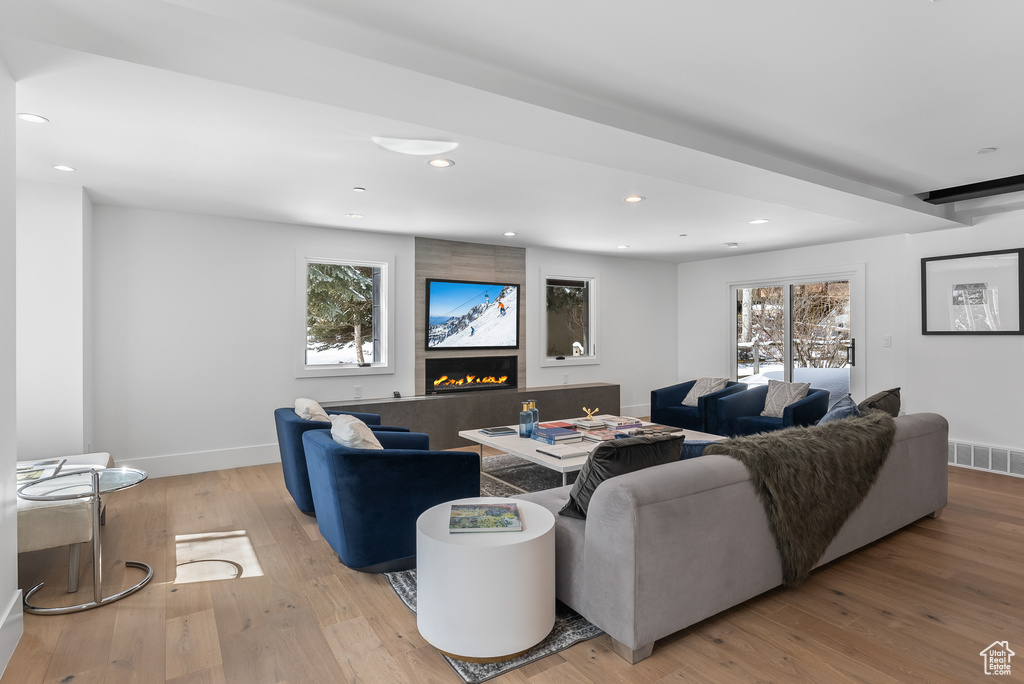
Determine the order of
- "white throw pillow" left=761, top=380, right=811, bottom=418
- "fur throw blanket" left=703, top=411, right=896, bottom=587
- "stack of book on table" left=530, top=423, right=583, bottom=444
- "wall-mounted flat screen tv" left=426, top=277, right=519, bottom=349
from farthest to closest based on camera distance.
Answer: "wall-mounted flat screen tv" left=426, top=277, right=519, bottom=349 < "white throw pillow" left=761, top=380, right=811, bottom=418 < "stack of book on table" left=530, top=423, right=583, bottom=444 < "fur throw blanket" left=703, top=411, right=896, bottom=587

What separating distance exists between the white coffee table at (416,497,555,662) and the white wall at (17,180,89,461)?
3.44 metres

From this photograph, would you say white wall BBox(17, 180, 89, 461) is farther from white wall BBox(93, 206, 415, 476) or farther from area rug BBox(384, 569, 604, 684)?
area rug BBox(384, 569, 604, 684)

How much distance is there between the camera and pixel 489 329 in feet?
21.7

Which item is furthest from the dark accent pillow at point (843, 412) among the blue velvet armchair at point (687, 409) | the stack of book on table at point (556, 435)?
the blue velvet armchair at point (687, 409)

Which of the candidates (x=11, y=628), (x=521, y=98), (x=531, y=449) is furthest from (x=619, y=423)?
(x=11, y=628)

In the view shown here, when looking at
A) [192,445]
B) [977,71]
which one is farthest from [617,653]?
[192,445]

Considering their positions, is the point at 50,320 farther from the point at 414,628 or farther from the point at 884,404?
the point at 884,404

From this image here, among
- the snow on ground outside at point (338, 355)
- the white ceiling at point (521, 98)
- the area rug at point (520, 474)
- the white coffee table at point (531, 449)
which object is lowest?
the area rug at point (520, 474)

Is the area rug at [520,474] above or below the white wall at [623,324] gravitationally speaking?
below

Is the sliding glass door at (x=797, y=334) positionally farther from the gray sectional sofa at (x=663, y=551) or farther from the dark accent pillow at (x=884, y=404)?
the gray sectional sofa at (x=663, y=551)

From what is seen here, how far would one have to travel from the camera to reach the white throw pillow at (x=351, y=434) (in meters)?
2.97

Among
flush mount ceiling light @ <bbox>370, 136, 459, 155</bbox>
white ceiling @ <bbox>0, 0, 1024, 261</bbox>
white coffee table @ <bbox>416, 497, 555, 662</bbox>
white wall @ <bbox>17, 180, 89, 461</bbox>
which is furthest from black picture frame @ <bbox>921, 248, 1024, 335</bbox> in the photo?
white wall @ <bbox>17, 180, 89, 461</bbox>

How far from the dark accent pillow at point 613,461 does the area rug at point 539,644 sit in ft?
1.43

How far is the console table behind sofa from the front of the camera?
5527mm
